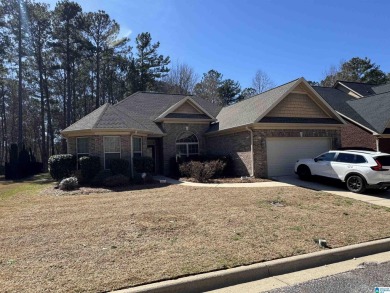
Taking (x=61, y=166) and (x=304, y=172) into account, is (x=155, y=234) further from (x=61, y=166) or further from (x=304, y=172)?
(x=61, y=166)

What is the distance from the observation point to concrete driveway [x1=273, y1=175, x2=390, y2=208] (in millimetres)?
11480

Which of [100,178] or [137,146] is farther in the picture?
[137,146]

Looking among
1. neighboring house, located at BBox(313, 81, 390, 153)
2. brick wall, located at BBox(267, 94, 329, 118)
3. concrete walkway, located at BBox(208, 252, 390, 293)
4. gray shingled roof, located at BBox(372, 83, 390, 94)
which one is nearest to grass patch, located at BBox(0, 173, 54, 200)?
concrete walkway, located at BBox(208, 252, 390, 293)

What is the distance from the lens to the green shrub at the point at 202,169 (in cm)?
1639

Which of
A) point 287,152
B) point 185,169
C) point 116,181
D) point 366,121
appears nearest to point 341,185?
point 287,152

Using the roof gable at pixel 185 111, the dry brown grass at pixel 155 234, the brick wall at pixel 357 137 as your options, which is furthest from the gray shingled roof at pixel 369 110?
the dry brown grass at pixel 155 234

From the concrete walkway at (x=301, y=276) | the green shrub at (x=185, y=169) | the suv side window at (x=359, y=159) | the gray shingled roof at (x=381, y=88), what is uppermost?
the gray shingled roof at (x=381, y=88)

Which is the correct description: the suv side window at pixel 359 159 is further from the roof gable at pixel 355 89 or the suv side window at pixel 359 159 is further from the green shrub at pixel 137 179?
the roof gable at pixel 355 89

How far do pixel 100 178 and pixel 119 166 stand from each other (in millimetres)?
1243

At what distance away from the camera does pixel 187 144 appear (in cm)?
2183

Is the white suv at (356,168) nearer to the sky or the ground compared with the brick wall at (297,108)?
nearer to the ground

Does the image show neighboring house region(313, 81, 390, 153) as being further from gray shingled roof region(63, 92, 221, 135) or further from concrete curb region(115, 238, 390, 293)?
concrete curb region(115, 238, 390, 293)

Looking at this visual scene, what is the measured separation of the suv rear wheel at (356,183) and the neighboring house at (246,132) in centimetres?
470

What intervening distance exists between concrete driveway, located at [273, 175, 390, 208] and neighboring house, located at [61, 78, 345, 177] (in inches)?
65.3
